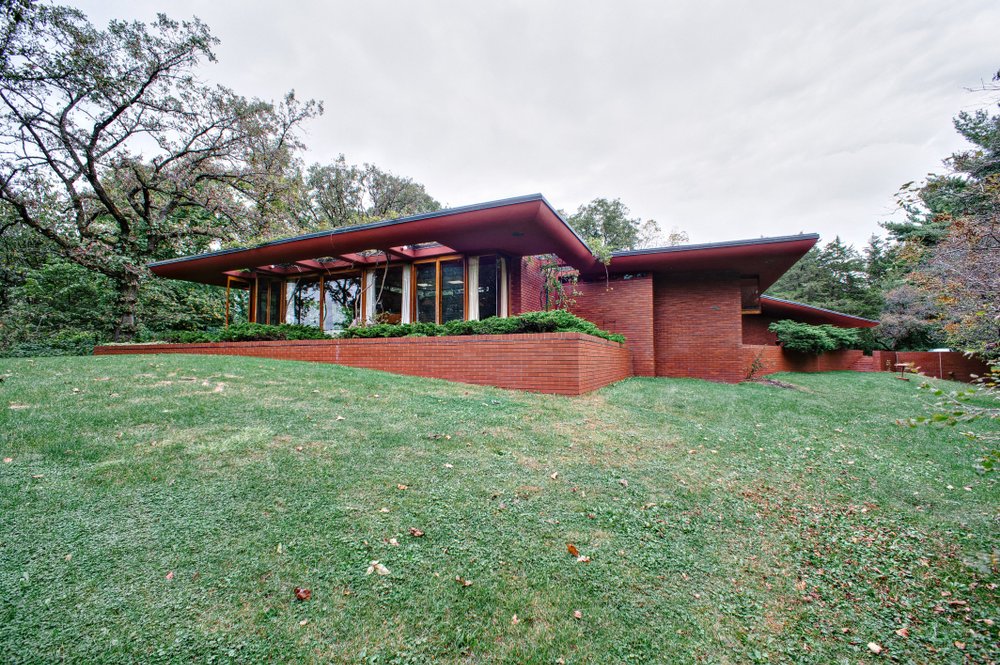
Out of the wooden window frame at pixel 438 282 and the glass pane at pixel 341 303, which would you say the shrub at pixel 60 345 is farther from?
the wooden window frame at pixel 438 282

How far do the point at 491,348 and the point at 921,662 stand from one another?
652 cm

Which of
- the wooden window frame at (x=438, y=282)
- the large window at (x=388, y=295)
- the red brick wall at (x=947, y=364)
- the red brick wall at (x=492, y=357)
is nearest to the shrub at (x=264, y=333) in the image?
the red brick wall at (x=492, y=357)

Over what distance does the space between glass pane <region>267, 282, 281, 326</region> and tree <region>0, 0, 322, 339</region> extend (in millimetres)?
2740

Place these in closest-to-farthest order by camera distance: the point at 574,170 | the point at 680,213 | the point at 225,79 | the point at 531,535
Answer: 1. the point at 531,535
2. the point at 225,79
3. the point at 574,170
4. the point at 680,213

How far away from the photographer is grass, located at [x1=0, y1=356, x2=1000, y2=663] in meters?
1.88

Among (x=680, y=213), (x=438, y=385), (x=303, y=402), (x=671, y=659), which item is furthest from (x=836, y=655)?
(x=680, y=213)

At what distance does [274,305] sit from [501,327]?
359 inches

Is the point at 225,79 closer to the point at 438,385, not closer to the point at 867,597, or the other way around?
the point at 438,385

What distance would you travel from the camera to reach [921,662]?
1893 millimetres

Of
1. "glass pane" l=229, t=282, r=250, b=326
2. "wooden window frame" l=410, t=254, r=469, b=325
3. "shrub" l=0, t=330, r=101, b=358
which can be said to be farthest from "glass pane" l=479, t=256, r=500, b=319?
"shrub" l=0, t=330, r=101, b=358

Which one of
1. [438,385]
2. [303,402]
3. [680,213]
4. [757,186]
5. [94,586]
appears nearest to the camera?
[94,586]

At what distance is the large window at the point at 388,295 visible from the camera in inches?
451

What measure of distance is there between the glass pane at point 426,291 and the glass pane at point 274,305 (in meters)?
5.32

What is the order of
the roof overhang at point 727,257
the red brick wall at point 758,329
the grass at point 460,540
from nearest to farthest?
the grass at point 460,540 → the roof overhang at point 727,257 → the red brick wall at point 758,329
